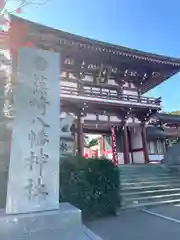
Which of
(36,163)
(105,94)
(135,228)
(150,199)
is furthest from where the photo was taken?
(105,94)

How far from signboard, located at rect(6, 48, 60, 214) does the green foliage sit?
1.56 m

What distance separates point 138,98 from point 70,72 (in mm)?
4595

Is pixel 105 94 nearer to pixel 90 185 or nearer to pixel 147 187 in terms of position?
pixel 147 187

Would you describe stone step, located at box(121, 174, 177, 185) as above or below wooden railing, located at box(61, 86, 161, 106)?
below

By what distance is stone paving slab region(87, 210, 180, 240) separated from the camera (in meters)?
3.70

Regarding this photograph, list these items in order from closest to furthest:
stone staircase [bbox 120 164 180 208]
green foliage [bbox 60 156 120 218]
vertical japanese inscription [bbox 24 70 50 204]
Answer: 1. vertical japanese inscription [bbox 24 70 50 204]
2. green foliage [bbox 60 156 120 218]
3. stone staircase [bbox 120 164 180 208]

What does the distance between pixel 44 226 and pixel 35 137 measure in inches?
50.2

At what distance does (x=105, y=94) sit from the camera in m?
12.7

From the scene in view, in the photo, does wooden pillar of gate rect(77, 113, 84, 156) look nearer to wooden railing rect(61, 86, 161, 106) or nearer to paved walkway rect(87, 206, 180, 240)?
wooden railing rect(61, 86, 161, 106)

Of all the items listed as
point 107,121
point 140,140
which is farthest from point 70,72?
point 140,140

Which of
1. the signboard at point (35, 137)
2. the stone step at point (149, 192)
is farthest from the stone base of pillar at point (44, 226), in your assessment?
the stone step at point (149, 192)

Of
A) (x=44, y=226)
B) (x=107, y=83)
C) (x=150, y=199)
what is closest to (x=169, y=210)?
(x=150, y=199)

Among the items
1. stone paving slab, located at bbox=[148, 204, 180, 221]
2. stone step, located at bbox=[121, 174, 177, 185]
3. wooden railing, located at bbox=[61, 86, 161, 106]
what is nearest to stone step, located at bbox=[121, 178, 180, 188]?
stone step, located at bbox=[121, 174, 177, 185]

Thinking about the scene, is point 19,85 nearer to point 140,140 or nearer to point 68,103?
point 68,103
